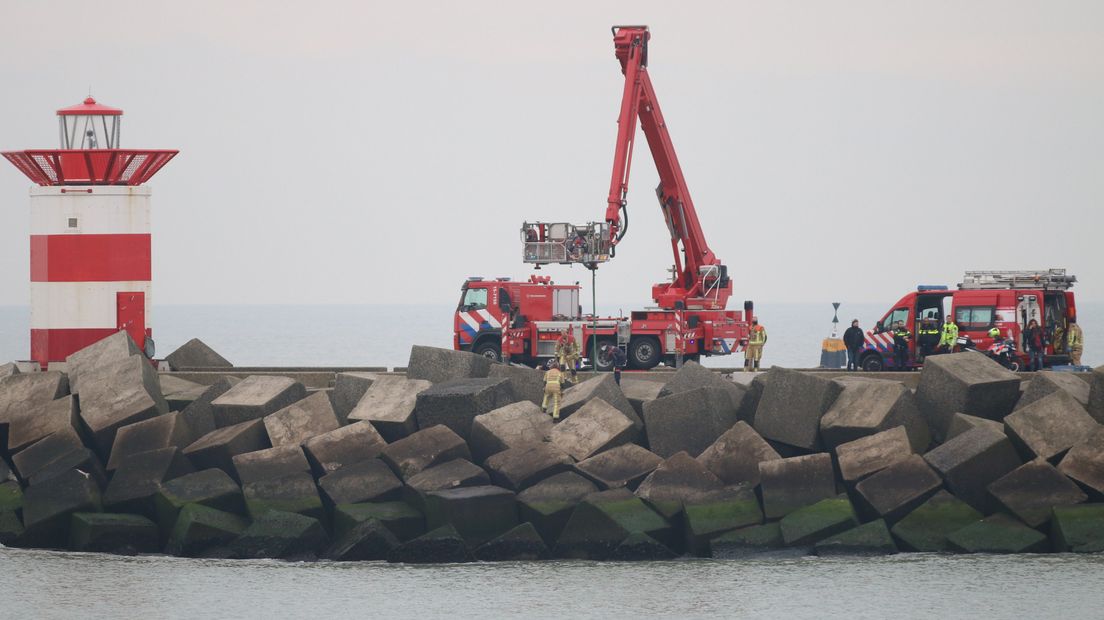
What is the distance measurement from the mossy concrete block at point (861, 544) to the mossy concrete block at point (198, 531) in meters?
8.53

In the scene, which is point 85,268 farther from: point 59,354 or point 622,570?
point 622,570

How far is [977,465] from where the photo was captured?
74.3ft

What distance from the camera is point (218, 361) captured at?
1232 inches

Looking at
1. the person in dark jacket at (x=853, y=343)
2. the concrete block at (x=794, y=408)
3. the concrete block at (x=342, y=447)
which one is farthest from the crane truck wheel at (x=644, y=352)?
the concrete block at (x=342, y=447)

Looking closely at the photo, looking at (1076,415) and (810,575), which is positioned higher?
(1076,415)

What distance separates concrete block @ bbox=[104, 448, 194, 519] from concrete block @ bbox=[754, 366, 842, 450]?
9.06 metres

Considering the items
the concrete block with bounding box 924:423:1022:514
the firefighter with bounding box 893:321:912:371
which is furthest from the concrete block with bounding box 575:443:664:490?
the firefighter with bounding box 893:321:912:371

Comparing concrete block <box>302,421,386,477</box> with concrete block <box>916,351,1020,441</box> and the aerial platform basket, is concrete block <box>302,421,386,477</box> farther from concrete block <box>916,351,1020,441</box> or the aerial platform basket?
the aerial platform basket

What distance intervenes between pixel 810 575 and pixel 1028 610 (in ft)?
9.70

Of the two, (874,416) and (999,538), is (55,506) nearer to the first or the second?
(874,416)

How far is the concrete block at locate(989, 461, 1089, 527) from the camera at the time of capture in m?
22.2

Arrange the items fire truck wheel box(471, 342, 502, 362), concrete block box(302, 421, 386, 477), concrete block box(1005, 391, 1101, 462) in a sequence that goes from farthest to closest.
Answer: fire truck wheel box(471, 342, 502, 362) < concrete block box(302, 421, 386, 477) < concrete block box(1005, 391, 1101, 462)

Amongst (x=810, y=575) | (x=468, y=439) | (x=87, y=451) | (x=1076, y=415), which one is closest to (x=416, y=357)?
(x=468, y=439)

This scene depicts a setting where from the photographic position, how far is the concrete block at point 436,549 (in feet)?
73.7
